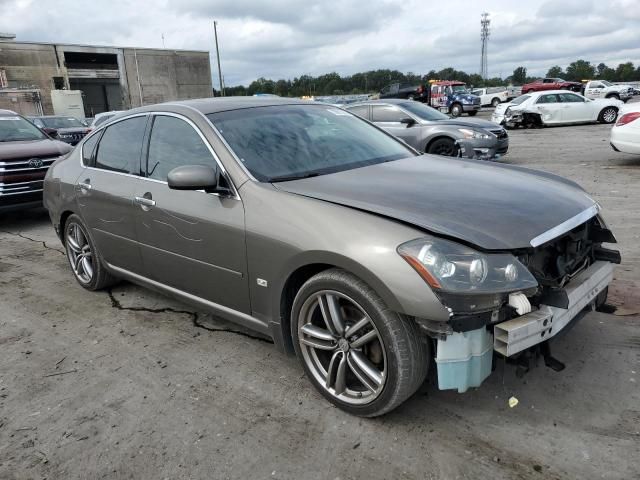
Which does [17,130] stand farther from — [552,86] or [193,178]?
[552,86]

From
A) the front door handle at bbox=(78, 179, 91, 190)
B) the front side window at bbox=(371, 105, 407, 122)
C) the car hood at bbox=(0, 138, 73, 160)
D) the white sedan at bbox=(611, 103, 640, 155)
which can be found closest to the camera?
the front door handle at bbox=(78, 179, 91, 190)

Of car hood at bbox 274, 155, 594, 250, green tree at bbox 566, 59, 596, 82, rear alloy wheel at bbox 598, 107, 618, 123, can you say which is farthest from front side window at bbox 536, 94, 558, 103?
green tree at bbox 566, 59, 596, 82

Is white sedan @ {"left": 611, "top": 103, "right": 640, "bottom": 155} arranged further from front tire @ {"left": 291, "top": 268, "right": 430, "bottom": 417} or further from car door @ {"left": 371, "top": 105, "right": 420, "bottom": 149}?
front tire @ {"left": 291, "top": 268, "right": 430, "bottom": 417}

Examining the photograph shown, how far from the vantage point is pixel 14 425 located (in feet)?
9.21

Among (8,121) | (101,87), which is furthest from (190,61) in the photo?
(8,121)

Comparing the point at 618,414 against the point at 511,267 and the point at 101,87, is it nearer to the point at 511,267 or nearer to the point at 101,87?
the point at 511,267

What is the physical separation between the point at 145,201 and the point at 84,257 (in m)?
1.60

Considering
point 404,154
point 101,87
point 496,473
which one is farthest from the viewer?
point 101,87

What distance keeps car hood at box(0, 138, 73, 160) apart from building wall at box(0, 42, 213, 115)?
47195 millimetres

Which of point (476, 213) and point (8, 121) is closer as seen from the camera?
point (476, 213)

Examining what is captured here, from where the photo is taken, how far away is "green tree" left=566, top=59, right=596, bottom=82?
75250 millimetres

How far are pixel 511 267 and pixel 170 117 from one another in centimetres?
255

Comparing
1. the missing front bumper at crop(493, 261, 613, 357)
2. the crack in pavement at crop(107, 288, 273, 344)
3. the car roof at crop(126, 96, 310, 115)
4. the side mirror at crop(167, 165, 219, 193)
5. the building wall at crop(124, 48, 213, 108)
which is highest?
the building wall at crop(124, 48, 213, 108)

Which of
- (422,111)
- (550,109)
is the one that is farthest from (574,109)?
(422,111)
